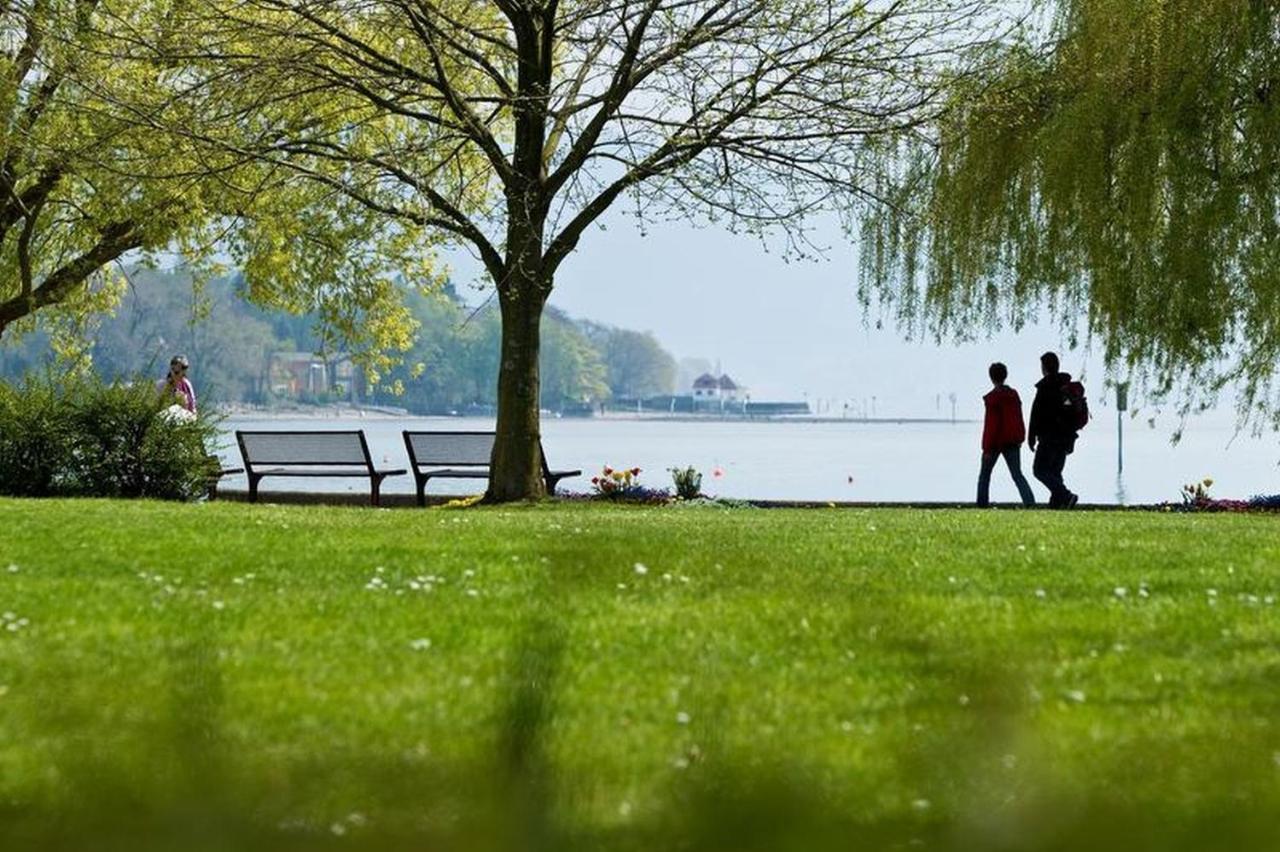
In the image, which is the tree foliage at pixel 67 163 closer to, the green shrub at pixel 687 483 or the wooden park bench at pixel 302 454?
the wooden park bench at pixel 302 454

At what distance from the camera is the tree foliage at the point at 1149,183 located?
63.1ft

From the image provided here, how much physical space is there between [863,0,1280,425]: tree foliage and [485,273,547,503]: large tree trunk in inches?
238

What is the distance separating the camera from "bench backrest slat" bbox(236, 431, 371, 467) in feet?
70.8

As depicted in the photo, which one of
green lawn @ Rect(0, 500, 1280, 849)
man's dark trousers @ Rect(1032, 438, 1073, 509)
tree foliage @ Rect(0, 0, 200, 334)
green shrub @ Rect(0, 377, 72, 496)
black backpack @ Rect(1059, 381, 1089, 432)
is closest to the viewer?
green lawn @ Rect(0, 500, 1280, 849)

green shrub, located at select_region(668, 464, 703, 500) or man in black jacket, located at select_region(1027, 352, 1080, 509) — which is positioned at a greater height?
man in black jacket, located at select_region(1027, 352, 1080, 509)

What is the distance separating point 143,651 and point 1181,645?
14.7ft

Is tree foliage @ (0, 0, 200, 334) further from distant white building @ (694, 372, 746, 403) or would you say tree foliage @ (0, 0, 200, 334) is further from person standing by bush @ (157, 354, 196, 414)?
distant white building @ (694, 372, 746, 403)

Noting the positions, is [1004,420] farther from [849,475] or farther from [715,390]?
[715,390]

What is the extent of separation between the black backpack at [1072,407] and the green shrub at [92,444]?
444 inches

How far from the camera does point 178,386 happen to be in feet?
69.9

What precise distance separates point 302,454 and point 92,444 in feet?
10.5

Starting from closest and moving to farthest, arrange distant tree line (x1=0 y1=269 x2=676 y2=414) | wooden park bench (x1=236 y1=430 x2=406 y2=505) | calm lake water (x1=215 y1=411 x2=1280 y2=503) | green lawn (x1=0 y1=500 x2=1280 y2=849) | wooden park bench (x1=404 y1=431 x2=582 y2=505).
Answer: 1. green lawn (x1=0 y1=500 x2=1280 y2=849)
2. wooden park bench (x1=236 y1=430 x2=406 y2=505)
3. wooden park bench (x1=404 y1=431 x2=582 y2=505)
4. calm lake water (x1=215 y1=411 x2=1280 y2=503)
5. distant tree line (x1=0 y1=269 x2=676 y2=414)

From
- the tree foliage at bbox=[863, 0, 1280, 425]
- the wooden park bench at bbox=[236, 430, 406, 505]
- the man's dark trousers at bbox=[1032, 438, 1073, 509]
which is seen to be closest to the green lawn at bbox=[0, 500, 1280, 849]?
the tree foliage at bbox=[863, 0, 1280, 425]

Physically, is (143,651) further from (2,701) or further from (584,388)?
(584,388)
